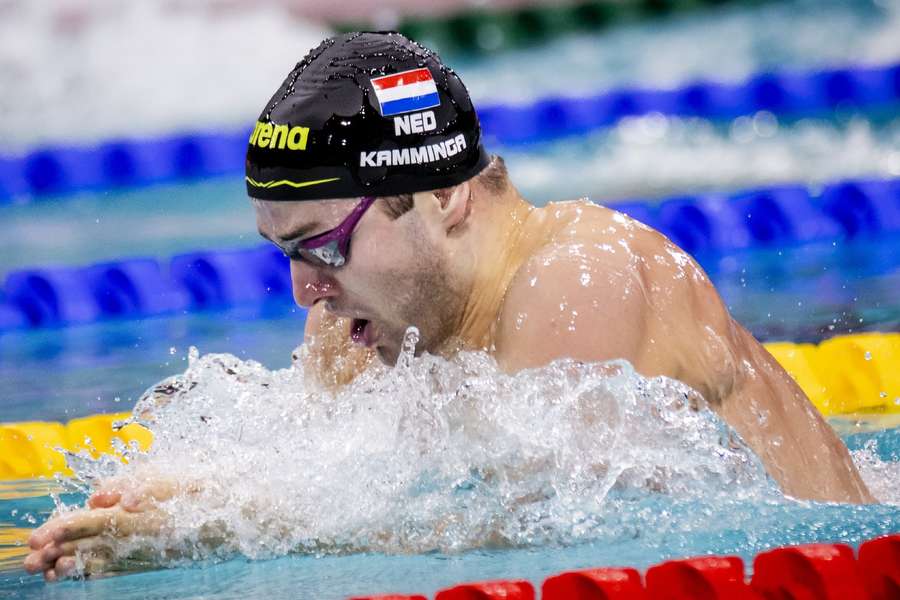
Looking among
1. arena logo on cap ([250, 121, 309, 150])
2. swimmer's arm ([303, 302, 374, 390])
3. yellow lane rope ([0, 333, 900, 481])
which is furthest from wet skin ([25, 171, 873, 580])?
yellow lane rope ([0, 333, 900, 481])

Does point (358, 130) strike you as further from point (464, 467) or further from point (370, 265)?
point (464, 467)

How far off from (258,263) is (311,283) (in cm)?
409

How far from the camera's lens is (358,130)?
2.41 m

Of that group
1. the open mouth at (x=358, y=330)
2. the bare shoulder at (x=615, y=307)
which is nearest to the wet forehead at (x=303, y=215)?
the open mouth at (x=358, y=330)

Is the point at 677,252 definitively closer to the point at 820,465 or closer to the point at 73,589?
the point at 820,465

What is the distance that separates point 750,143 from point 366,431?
771 cm

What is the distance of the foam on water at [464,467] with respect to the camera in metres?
2.38

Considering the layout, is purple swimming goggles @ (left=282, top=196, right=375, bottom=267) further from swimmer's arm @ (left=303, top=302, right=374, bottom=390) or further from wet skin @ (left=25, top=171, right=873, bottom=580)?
swimmer's arm @ (left=303, top=302, right=374, bottom=390)

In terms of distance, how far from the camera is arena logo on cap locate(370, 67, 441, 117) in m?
2.41

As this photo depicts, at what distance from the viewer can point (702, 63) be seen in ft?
42.3

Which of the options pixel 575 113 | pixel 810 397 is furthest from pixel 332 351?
pixel 575 113

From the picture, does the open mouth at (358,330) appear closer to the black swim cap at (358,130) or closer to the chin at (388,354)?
the chin at (388,354)

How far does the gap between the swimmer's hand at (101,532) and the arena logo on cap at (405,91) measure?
2.67 feet

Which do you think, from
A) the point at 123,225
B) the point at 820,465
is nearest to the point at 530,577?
the point at 820,465
